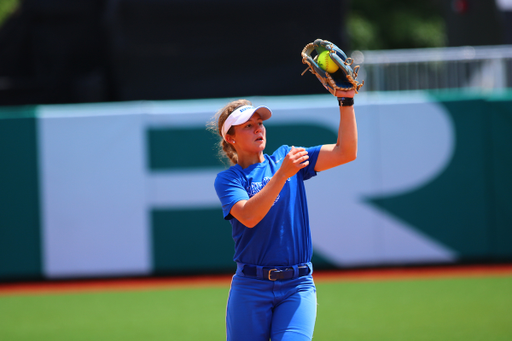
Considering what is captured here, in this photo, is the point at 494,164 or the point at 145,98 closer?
the point at 494,164

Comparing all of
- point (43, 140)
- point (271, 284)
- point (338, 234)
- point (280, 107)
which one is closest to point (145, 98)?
point (43, 140)

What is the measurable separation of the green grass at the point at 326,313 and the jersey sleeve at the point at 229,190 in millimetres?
2766

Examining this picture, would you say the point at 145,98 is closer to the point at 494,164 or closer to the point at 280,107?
the point at 280,107

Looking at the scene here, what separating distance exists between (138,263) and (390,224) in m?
3.79

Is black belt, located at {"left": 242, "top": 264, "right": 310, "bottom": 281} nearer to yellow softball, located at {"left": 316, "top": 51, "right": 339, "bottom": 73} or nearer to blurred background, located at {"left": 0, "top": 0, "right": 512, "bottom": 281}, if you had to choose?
yellow softball, located at {"left": 316, "top": 51, "right": 339, "bottom": 73}

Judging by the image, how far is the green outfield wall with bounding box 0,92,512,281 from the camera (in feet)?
27.0

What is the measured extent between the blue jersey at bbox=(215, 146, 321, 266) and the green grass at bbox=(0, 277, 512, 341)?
8.26 ft

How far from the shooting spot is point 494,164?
8234 millimetres

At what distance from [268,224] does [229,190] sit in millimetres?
287

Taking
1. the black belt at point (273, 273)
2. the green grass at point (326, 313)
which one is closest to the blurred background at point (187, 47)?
the green grass at point (326, 313)

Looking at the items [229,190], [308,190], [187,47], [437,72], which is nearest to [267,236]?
[229,190]

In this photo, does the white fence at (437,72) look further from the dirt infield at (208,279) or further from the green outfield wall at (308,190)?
the dirt infield at (208,279)

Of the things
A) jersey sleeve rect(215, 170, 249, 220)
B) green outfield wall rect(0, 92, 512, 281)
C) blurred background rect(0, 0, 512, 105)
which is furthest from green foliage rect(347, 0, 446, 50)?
jersey sleeve rect(215, 170, 249, 220)

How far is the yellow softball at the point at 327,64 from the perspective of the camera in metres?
3.12
